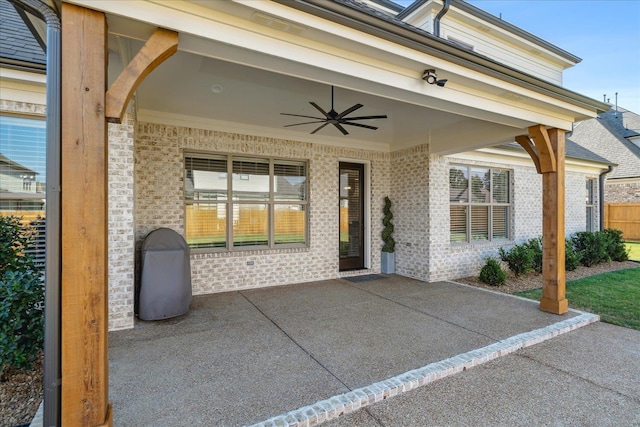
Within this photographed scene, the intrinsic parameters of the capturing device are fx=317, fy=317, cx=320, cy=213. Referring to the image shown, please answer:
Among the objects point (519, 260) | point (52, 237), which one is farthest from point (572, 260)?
point (52, 237)

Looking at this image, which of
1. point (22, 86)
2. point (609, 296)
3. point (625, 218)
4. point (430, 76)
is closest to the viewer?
point (430, 76)

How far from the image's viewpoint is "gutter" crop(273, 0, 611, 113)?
2469mm

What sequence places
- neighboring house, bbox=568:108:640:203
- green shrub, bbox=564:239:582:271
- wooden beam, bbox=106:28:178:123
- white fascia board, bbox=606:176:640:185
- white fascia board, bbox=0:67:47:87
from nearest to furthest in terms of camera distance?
wooden beam, bbox=106:28:178:123 → white fascia board, bbox=0:67:47:87 → green shrub, bbox=564:239:582:271 → white fascia board, bbox=606:176:640:185 → neighboring house, bbox=568:108:640:203

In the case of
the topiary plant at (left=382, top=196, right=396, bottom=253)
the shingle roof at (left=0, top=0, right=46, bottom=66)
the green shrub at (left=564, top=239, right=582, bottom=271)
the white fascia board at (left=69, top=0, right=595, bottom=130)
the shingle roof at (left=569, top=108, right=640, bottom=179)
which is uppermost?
the shingle roof at (left=569, top=108, right=640, bottom=179)

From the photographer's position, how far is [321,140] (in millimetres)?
6801

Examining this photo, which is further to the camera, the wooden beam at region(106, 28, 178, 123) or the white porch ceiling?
the white porch ceiling

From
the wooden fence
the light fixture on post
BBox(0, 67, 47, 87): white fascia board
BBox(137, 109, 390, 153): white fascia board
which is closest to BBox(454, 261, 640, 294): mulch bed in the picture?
BBox(137, 109, 390, 153): white fascia board

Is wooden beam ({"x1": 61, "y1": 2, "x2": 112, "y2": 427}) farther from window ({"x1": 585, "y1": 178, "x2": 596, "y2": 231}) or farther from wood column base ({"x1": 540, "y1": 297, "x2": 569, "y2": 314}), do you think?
window ({"x1": 585, "y1": 178, "x2": 596, "y2": 231})

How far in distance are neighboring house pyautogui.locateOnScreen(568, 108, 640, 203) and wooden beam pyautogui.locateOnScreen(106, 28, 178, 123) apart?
17127mm

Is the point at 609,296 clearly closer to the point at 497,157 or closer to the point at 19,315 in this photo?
the point at 497,157

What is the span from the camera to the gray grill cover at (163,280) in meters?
4.28

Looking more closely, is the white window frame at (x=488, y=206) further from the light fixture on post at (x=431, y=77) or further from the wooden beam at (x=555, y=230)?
the light fixture on post at (x=431, y=77)

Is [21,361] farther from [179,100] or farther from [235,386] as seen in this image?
[179,100]

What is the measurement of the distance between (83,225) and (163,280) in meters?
2.73
